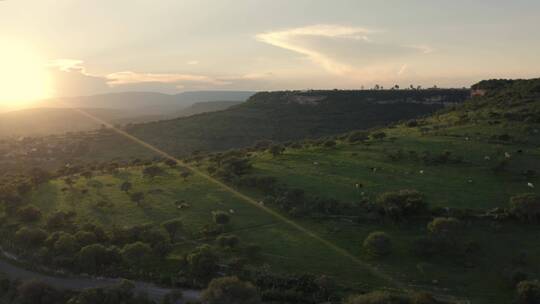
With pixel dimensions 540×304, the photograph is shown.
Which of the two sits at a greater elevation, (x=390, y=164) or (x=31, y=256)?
(x=390, y=164)

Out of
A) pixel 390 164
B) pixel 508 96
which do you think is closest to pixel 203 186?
pixel 390 164

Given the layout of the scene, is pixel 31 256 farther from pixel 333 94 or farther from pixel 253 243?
pixel 333 94

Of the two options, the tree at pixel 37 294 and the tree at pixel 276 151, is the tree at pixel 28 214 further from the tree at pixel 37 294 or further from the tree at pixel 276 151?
the tree at pixel 276 151

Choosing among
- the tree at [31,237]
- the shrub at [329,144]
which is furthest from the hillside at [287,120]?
the tree at [31,237]

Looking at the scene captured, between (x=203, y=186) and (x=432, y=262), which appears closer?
(x=432, y=262)

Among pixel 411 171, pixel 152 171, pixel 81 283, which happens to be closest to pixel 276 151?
pixel 152 171

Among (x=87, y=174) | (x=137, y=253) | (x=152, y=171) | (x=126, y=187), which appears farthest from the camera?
(x=87, y=174)

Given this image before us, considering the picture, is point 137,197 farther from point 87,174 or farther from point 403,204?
point 403,204
